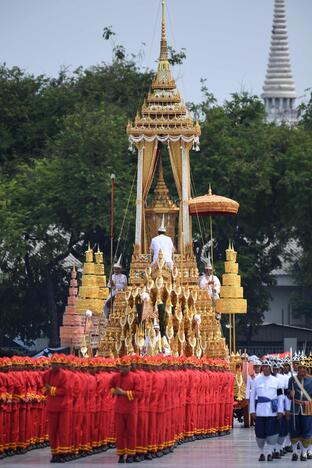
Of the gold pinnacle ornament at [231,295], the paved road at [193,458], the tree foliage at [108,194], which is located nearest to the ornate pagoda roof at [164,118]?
the gold pinnacle ornament at [231,295]

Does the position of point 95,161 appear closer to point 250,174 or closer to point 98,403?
point 250,174

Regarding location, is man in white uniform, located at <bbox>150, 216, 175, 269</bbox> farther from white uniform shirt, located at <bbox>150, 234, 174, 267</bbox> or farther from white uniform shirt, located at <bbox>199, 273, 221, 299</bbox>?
white uniform shirt, located at <bbox>199, 273, 221, 299</bbox>

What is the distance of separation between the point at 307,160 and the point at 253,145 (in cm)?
199

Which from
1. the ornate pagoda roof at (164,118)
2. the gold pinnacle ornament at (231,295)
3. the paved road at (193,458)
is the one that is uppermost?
the ornate pagoda roof at (164,118)

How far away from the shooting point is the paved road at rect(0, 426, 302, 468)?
35344 mm

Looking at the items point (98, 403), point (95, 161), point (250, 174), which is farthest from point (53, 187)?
point (98, 403)

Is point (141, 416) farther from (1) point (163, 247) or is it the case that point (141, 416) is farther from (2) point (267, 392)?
(1) point (163, 247)

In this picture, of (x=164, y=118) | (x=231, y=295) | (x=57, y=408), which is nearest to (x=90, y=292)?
(x=231, y=295)

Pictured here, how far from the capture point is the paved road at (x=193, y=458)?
35.3m

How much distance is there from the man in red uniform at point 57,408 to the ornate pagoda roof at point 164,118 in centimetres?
1612

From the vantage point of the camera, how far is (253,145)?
73.2 metres

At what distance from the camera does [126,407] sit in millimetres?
36250

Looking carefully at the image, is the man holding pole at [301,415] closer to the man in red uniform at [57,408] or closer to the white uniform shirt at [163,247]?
the man in red uniform at [57,408]

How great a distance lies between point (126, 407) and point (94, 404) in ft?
6.63
